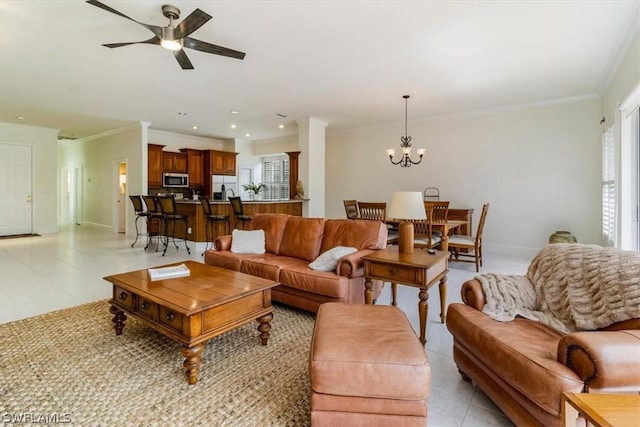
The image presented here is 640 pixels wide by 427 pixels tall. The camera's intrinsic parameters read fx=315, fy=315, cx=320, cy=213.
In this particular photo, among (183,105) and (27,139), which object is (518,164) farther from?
(27,139)

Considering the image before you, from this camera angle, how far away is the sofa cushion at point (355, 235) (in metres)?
3.16

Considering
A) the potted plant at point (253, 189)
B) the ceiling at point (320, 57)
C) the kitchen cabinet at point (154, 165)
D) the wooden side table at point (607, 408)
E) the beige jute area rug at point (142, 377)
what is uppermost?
the ceiling at point (320, 57)

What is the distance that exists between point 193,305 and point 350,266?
4.27 ft

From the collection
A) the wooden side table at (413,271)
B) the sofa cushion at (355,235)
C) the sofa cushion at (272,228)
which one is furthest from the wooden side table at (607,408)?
the sofa cushion at (272,228)

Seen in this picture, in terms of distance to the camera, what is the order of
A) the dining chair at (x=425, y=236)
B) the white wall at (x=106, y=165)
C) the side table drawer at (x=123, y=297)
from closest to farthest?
the side table drawer at (x=123, y=297), the dining chair at (x=425, y=236), the white wall at (x=106, y=165)

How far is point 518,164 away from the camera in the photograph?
5.99 meters

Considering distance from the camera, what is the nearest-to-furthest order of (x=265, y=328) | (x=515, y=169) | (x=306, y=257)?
(x=265, y=328)
(x=306, y=257)
(x=515, y=169)

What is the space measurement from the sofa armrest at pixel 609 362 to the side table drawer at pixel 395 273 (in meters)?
1.16

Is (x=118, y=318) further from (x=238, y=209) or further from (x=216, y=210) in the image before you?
(x=216, y=210)

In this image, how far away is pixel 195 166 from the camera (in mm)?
9266

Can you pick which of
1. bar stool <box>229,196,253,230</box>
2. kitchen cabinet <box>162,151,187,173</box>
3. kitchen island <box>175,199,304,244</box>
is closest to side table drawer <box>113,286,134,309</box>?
bar stool <box>229,196,253,230</box>

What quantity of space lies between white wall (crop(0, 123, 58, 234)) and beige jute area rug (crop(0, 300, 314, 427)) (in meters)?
7.53

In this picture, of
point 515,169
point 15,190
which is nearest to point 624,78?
point 515,169

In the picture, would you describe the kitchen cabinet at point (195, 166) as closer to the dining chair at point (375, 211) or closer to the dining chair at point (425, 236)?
A: the dining chair at point (375, 211)
